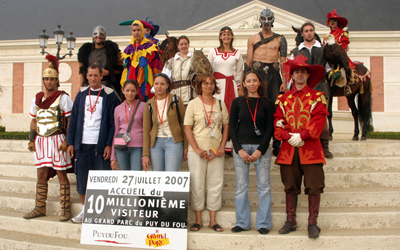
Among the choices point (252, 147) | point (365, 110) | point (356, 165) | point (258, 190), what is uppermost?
point (365, 110)

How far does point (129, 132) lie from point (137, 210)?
998mm

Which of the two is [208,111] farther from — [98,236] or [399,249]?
[399,249]

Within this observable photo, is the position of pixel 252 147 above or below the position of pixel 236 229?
above

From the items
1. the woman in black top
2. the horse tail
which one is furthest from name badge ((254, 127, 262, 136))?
the horse tail

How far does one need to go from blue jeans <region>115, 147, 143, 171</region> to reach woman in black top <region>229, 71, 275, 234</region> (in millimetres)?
1241

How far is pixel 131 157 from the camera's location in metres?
3.97

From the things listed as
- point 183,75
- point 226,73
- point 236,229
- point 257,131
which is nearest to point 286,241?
point 236,229

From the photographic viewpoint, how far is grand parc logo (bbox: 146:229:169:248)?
135 inches

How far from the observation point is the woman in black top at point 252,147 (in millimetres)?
3576

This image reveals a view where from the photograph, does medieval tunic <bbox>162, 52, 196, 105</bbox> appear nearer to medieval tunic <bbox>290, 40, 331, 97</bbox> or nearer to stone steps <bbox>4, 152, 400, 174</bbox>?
stone steps <bbox>4, 152, 400, 174</bbox>

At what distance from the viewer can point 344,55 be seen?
5344mm

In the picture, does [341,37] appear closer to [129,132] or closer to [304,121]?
[304,121]

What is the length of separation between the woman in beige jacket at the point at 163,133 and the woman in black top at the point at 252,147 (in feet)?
2.28

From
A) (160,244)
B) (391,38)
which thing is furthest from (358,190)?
(391,38)
